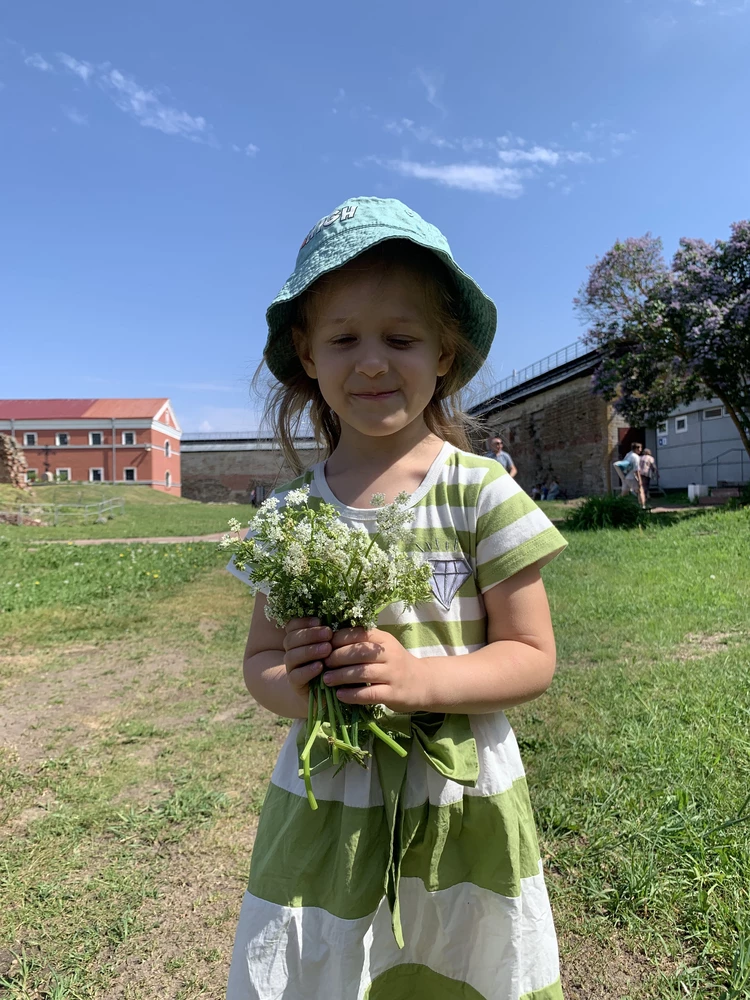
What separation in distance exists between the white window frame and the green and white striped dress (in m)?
21.1

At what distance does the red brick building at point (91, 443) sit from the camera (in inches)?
1727

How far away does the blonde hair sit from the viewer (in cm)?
128

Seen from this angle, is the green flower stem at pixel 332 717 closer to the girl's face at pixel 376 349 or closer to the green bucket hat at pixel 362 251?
the girl's face at pixel 376 349

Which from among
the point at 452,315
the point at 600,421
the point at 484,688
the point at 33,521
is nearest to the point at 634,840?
the point at 484,688

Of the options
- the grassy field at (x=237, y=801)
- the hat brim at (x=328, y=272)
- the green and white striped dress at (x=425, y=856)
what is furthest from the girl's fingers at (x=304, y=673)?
the grassy field at (x=237, y=801)

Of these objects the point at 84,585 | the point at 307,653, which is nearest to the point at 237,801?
the point at 307,653

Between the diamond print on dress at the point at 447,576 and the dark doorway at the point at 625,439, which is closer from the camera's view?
the diamond print on dress at the point at 447,576

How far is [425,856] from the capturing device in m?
1.13

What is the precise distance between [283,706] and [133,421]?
152 feet

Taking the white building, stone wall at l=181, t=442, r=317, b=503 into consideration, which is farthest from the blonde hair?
stone wall at l=181, t=442, r=317, b=503

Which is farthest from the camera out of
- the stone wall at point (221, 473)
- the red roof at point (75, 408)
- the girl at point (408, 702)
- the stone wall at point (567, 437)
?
the stone wall at point (221, 473)

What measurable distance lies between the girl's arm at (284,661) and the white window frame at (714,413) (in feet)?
69.7

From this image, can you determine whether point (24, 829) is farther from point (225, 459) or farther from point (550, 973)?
point (225, 459)

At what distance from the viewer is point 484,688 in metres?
1.11
